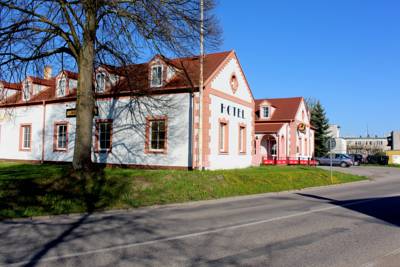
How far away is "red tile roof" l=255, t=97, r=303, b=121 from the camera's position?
43.9 meters

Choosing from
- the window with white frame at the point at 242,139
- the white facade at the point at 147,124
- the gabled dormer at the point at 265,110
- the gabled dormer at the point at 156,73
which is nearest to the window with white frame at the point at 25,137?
the white facade at the point at 147,124

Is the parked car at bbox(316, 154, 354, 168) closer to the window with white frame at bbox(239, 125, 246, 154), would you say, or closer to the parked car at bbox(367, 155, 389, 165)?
the parked car at bbox(367, 155, 389, 165)

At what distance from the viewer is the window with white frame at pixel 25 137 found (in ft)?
101

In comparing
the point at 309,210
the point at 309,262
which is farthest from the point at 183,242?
the point at 309,210

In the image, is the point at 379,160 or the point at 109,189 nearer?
the point at 109,189

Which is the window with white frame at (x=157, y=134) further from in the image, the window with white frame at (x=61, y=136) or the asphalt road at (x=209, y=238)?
the asphalt road at (x=209, y=238)

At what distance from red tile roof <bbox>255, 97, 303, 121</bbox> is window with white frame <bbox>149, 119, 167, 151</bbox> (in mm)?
22161

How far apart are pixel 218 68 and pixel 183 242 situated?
18054 mm

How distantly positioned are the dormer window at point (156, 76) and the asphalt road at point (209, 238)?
1320 cm

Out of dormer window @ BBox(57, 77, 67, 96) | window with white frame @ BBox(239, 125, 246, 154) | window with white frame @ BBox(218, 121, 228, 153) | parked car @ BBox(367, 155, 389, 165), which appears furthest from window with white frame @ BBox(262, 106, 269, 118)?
parked car @ BBox(367, 155, 389, 165)

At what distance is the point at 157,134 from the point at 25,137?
12909mm

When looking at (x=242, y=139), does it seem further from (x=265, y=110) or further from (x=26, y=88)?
(x=265, y=110)

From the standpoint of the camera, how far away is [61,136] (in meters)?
28.9

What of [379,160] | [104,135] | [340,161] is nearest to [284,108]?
[340,161]
